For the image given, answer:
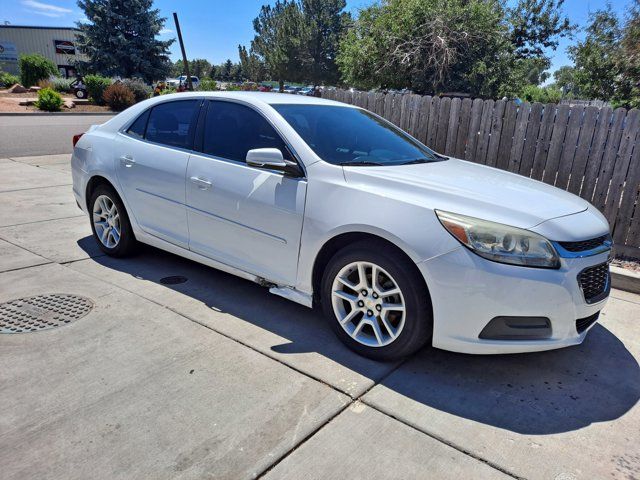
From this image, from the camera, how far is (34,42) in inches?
2202

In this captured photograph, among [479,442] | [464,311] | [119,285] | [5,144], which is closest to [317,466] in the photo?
[479,442]

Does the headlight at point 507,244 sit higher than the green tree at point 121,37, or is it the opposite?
the green tree at point 121,37

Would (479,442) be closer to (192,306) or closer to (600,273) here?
(600,273)

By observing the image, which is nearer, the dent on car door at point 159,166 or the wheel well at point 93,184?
the dent on car door at point 159,166

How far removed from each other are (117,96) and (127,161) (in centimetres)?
2685

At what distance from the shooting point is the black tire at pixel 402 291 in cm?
284

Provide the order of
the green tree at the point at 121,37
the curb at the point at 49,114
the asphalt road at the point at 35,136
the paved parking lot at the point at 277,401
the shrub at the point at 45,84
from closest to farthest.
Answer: the paved parking lot at the point at 277,401 → the asphalt road at the point at 35,136 → the curb at the point at 49,114 → the shrub at the point at 45,84 → the green tree at the point at 121,37

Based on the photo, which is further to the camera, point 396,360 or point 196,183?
point 196,183

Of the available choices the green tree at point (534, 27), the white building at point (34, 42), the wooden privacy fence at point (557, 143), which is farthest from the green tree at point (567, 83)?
the white building at point (34, 42)

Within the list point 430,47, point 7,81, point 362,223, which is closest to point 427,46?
point 430,47

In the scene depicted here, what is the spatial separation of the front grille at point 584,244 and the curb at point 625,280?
6.50 feet

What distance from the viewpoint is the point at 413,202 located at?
290 cm

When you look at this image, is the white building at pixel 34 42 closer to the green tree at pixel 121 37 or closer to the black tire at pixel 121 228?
the green tree at pixel 121 37

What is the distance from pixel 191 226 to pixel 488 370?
8.32 ft
